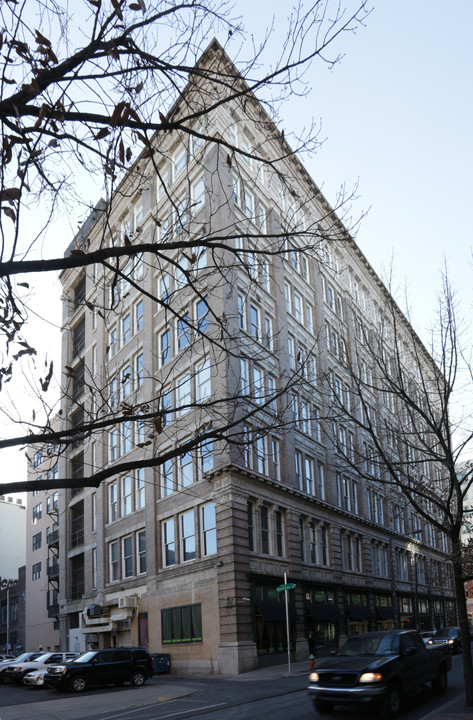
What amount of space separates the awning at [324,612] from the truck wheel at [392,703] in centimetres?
2528

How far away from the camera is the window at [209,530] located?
3253 cm

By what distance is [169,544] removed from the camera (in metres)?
36.4

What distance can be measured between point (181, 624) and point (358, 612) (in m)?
15.5

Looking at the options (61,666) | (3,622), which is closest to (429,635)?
(61,666)

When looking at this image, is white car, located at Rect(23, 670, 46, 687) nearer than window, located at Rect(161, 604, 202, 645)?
Yes

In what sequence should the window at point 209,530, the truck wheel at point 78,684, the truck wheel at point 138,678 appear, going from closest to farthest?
the truck wheel at point 78,684
the truck wheel at point 138,678
the window at point 209,530

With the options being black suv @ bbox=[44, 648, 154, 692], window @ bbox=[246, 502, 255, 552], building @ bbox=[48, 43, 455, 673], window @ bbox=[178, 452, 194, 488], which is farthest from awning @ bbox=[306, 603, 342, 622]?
black suv @ bbox=[44, 648, 154, 692]

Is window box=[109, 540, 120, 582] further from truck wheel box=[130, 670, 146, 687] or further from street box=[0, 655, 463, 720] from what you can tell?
truck wheel box=[130, 670, 146, 687]

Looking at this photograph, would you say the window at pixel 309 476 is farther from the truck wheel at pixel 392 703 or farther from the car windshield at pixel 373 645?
the truck wheel at pixel 392 703

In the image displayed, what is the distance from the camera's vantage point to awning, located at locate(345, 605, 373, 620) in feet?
141

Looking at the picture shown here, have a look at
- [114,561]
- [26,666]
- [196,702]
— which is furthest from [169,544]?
[196,702]

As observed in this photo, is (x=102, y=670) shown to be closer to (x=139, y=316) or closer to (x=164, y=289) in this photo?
(x=164, y=289)

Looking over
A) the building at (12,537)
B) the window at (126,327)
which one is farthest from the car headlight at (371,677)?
the building at (12,537)

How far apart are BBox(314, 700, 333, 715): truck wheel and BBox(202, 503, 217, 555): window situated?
18993 millimetres
